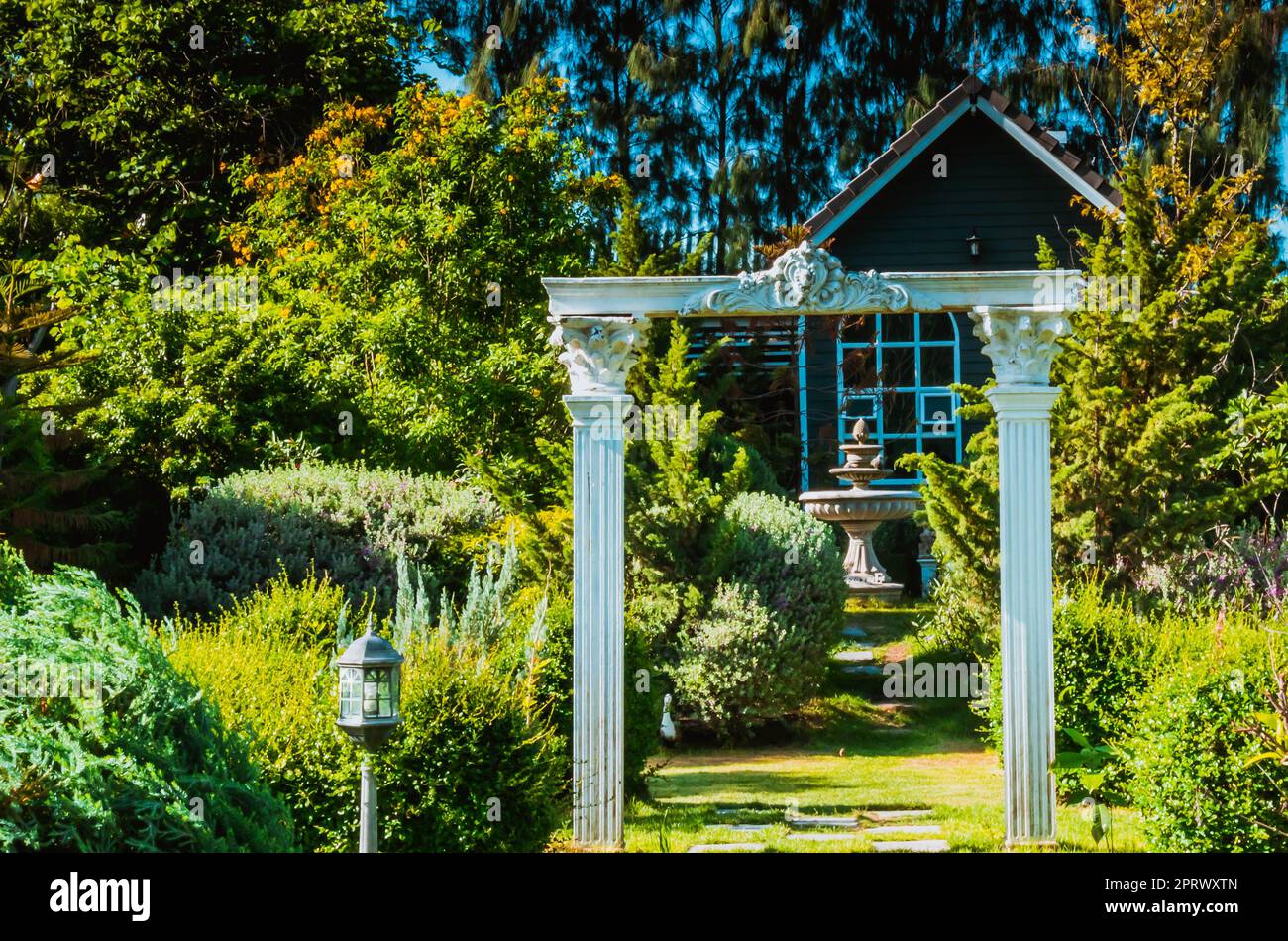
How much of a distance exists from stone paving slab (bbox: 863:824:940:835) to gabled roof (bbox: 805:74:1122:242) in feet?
29.8

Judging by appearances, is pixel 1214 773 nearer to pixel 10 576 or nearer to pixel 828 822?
pixel 828 822

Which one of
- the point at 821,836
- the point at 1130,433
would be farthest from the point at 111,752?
the point at 1130,433

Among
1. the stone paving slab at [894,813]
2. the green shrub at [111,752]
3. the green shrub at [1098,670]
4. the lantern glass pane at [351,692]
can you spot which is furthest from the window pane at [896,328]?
the green shrub at [111,752]

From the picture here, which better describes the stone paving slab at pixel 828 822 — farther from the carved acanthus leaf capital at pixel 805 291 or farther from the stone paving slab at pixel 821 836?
the carved acanthus leaf capital at pixel 805 291

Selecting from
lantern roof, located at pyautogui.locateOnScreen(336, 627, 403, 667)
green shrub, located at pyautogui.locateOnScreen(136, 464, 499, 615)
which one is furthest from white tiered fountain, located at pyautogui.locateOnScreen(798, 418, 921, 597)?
lantern roof, located at pyautogui.locateOnScreen(336, 627, 403, 667)

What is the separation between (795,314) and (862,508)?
7.13 metres

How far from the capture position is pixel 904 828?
7.90m

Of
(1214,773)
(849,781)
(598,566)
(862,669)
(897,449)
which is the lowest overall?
(849,781)

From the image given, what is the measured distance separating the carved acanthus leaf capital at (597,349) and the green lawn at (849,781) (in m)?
2.47

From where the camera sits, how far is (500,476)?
36.3ft

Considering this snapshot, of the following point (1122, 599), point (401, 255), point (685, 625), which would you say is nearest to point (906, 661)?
point (685, 625)


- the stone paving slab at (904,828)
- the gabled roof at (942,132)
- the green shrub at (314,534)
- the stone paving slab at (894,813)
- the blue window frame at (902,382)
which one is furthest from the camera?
the blue window frame at (902,382)

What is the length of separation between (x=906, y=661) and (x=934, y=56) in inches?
547

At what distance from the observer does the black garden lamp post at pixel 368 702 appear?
17.3 ft
